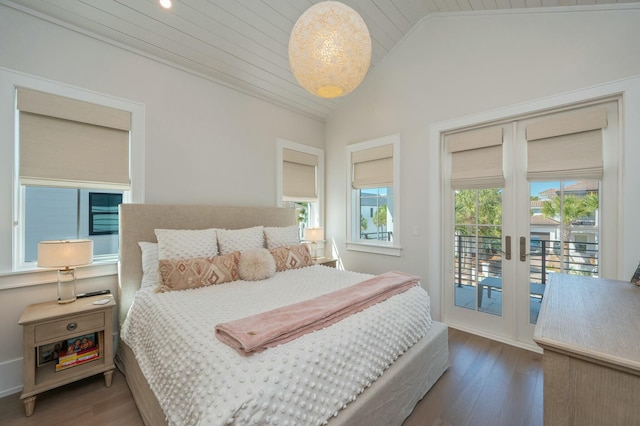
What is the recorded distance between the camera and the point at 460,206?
3086 millimetres

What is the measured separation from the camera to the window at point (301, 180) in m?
3.77

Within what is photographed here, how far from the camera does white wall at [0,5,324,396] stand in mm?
2004

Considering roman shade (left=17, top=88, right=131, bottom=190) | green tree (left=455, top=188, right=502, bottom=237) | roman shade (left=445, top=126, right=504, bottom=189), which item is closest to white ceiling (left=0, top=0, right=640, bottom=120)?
roman shade (left=17, top=88, right=131, bottom=190)

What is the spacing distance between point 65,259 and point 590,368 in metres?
2.86

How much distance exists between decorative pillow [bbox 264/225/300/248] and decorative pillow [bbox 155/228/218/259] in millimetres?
613

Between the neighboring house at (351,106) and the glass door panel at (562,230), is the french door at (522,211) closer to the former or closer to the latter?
the glass door panel at (562,230)

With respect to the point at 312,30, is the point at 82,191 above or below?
below

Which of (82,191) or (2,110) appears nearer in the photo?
(2,110)

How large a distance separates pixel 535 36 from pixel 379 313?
2.90 metres

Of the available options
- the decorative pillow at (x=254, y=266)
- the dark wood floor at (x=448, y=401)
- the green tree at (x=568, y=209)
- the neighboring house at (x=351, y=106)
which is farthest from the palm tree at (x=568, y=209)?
the decorative pillow at (x=254, y=266)

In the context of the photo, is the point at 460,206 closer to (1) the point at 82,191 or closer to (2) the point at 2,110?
(1) the point at 82,191

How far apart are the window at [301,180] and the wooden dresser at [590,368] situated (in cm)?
317

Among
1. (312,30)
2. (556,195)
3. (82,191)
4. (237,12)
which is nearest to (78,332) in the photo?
(82,191)

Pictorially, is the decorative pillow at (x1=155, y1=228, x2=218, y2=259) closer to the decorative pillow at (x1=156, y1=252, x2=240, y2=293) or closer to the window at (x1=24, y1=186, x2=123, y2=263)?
the decorative pillow at (x1=156, y1=252, x2=240, y2=293)
